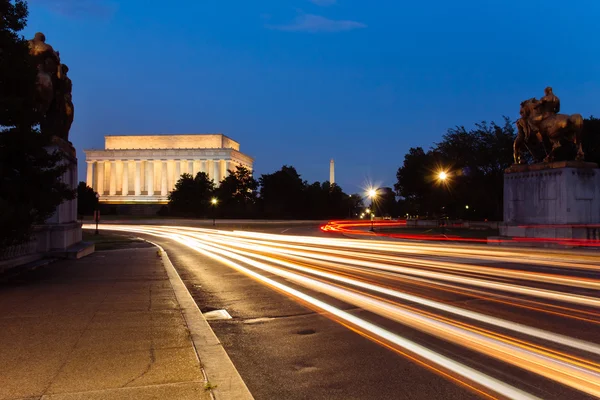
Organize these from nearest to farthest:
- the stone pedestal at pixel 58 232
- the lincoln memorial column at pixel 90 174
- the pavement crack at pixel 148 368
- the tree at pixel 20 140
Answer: the pavement crack at pixel 148 368 → the tree at pixel 20 140 → the stone pedestal at pixel 58 232 → the lincoln memorial column at pixel 90 174

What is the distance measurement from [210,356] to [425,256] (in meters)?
17.8

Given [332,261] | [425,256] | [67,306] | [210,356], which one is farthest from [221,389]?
[425,256]

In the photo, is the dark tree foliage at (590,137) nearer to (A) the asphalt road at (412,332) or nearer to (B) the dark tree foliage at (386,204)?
(A) the asphalt road at (412,332)

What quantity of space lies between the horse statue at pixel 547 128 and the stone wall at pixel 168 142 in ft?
397

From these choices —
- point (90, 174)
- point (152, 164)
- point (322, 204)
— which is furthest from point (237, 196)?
point (90, 174)

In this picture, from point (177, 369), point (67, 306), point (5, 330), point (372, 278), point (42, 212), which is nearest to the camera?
point (177, 369)

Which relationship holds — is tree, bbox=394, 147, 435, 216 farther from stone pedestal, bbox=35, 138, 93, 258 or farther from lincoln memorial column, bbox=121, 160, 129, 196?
lincoln memorial column, bbox=121, 160, 129, 196

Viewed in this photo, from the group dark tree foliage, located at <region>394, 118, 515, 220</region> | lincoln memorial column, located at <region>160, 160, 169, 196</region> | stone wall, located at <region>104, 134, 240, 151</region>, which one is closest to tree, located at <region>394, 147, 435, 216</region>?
dark tree foliage, located at <region>394, 118, 515, 220</region>

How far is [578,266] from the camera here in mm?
17219

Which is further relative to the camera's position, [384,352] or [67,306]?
[67,306]

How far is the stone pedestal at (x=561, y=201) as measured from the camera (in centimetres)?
2786

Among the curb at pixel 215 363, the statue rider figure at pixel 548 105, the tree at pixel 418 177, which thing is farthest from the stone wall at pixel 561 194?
the tree at pixel 418 177

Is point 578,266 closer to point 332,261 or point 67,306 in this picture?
point 332,261

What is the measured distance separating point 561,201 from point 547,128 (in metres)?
4.94
